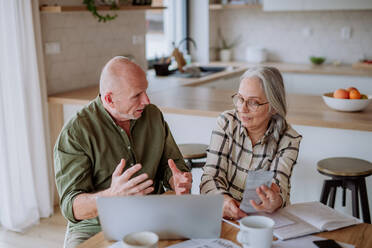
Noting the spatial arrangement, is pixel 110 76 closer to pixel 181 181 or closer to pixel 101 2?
pixel 181 181

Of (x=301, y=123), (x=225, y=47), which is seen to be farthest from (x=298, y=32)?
(x=301, y=123)

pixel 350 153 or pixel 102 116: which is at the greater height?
pixel 102 116

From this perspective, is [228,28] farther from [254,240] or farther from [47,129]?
[254,240]

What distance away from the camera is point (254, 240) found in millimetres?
1268

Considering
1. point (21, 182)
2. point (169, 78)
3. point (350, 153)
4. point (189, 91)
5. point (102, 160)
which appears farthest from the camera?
point (169, 78)

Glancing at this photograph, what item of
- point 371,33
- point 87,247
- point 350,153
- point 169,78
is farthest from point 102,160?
point 371,33

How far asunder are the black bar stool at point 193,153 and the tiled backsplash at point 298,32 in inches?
128

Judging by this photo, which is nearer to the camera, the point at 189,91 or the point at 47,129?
the point at 47,129

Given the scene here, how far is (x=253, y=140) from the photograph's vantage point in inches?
78.7

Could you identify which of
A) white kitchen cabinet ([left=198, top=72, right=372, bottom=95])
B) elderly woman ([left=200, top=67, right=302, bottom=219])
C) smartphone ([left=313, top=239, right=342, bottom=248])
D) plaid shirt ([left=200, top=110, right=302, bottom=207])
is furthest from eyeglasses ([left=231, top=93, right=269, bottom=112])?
white kitchen cabinet ([left=198, top=72, right=372, bottom=95])

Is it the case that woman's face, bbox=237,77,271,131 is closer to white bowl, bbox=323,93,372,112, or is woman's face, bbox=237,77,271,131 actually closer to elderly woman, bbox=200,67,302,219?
elderly woman, bbox=200,67,302,219

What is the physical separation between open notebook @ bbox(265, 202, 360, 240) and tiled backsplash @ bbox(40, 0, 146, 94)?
2471 mm

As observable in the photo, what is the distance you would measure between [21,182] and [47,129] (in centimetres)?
45

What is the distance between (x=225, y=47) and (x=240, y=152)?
4229 millimetres
